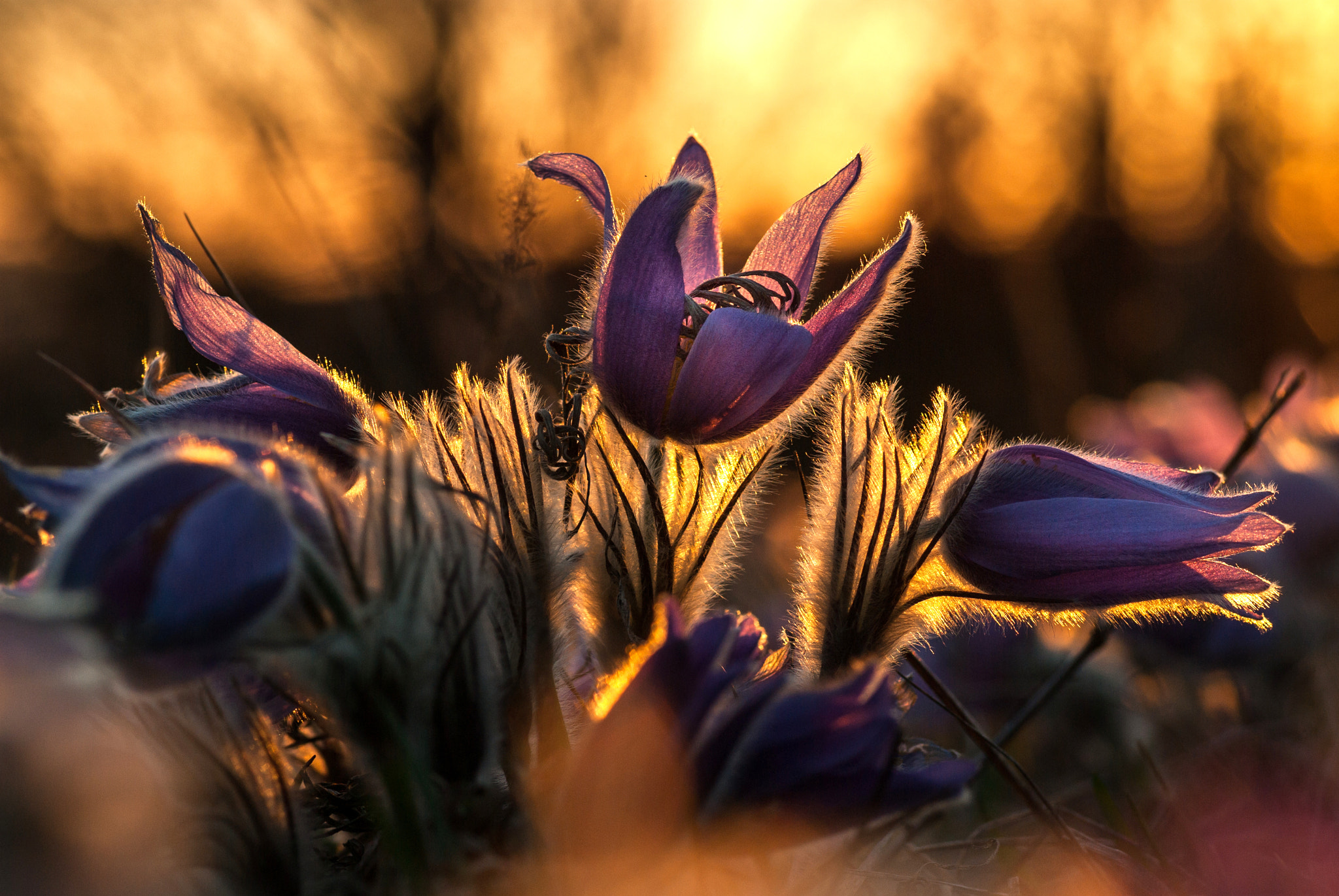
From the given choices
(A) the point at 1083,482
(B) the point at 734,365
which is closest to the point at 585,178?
(B) the point at 734,365

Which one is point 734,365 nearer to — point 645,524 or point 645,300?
point 645,300

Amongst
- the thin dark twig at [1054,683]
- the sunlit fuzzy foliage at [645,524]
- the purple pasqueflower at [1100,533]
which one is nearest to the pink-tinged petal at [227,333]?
the sunlit fuzzy foliage at [645,524]

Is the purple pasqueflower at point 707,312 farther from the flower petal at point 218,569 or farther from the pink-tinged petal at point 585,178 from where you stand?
the flower petal at point 218,569


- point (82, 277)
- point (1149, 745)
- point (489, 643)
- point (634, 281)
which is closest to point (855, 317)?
point (634, 281)

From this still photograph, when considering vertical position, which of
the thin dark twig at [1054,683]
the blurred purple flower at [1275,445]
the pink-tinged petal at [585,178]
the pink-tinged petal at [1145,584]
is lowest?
the blurred purple flower at [1275,445]

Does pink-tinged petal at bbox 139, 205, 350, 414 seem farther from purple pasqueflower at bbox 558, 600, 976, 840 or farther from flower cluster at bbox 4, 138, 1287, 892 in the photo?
purple pasqueflower at bbox 558, 600, 976, 840

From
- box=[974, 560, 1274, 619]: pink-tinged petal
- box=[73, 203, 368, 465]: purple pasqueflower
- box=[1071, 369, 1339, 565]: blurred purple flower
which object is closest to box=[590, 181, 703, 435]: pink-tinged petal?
box=[73, 203, 368, 465]: purple pasqueflower
